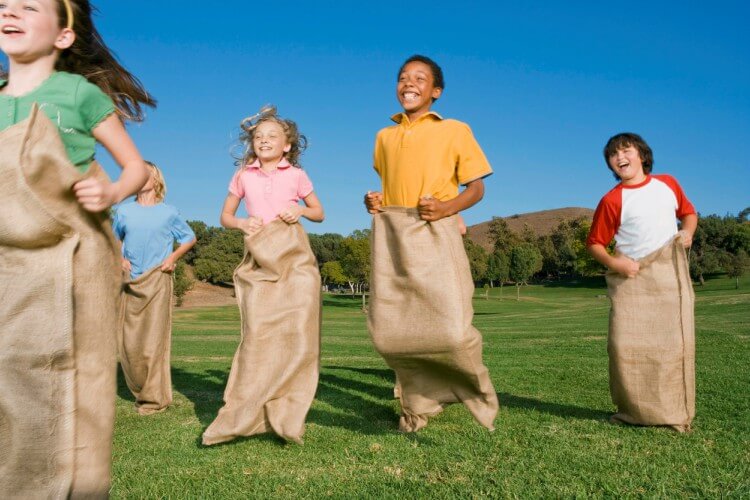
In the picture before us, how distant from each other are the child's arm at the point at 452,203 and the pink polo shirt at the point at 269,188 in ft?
4.61

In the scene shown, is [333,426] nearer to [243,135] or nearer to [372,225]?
[372,225]

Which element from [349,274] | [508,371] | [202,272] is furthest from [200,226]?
[508,371]

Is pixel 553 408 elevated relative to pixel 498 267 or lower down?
lower down

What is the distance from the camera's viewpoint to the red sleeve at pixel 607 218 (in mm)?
5898

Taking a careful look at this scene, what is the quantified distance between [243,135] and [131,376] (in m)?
2.95

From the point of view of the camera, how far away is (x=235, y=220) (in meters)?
5.85

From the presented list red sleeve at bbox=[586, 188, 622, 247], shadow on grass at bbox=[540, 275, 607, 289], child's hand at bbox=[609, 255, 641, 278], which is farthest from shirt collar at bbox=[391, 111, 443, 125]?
shadow on grass at bbox=[540, 275, 607, 289]

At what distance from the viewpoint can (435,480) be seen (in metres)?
4.18

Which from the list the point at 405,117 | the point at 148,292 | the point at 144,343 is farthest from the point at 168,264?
the point at 405,117

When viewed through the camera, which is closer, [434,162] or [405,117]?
[434,162]

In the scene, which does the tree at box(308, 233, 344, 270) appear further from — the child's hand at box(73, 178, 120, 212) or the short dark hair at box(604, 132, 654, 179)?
the child's hand at box(73, 178, 120, 212)

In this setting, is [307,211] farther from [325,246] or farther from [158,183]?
[325,246]

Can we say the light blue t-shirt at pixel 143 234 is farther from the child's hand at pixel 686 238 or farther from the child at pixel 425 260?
the child's hand at pixel 686 238

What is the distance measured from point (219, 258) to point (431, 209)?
68.1m
